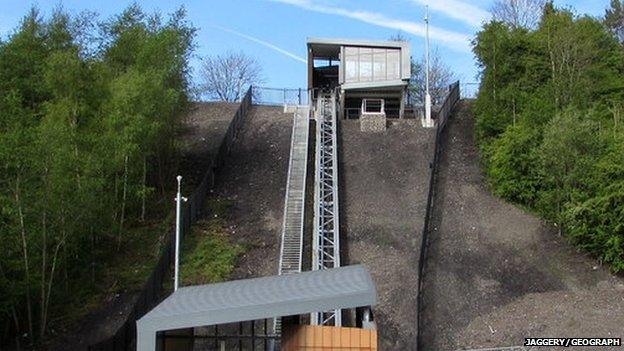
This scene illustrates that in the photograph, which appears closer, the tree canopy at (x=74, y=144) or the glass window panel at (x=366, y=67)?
the tree canopy at (x=74, y=144)

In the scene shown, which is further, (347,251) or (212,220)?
(212,220)

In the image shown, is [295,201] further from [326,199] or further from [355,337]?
[355,337]

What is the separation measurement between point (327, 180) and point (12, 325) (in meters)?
12.2

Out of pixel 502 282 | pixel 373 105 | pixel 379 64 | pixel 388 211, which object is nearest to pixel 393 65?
pixel 379 64

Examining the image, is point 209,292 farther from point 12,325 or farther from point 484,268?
point 484,268

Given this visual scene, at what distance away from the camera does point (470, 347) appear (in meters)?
20.4

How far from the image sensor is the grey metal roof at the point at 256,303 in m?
10.9

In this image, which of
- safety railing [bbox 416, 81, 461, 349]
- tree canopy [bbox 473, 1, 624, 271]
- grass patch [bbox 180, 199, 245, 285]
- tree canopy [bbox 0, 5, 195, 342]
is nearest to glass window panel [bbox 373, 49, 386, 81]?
safety railing [bbox 416, 81, 461, 349]

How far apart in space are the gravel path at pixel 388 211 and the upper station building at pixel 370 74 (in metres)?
2.77

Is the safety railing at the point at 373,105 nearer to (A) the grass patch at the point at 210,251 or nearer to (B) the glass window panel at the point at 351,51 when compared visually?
(B) the glass window panel at the point at 351,51

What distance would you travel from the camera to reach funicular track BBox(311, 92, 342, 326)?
915 inches

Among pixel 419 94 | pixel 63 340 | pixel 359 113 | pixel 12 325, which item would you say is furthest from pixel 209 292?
pixel 419 94

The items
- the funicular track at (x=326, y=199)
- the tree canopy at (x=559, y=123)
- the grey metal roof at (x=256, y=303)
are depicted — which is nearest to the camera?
the grey metal roof at (x=256, y=303)

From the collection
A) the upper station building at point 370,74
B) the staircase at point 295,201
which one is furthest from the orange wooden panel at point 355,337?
the upper station building at point 370,74
